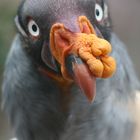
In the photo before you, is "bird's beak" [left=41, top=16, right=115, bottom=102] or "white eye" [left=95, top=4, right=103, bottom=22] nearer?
"bird's beak" [left=41, top=16, right=115, bottom=102]

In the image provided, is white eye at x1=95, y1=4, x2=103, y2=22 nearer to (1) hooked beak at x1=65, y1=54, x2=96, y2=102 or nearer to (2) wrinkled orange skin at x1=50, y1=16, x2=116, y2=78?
(2) wrinkled orange skin at x1=50, y1=16, x2=116, y2=78

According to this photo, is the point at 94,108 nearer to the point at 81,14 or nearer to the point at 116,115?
the point at 116,115

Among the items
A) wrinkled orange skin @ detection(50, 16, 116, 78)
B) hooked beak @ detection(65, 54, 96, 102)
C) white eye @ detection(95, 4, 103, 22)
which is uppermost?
white eye @ detection(95, 4, 103, 22)

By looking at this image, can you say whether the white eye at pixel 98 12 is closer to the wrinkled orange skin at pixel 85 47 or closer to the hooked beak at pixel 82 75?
the wrinkled orange skin at pixel 85 47

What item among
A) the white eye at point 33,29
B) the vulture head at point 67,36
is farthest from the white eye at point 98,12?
the white eye at point 33,29

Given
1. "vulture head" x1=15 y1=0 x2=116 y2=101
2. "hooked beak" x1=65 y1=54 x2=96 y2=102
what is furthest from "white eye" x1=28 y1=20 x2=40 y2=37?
"hooked beak" x1=65 y1=54 x2=96 y2=102

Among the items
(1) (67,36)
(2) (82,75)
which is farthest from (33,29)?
(2) (82,75)

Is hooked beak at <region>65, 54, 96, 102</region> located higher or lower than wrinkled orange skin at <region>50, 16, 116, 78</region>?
lower

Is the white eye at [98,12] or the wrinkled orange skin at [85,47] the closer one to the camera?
the wrinkled orange skin at [85,47]
